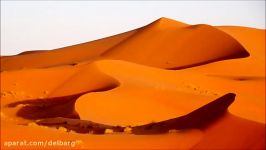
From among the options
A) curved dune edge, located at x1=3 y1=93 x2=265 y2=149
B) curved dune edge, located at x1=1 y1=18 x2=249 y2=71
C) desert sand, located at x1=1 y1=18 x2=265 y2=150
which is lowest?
curved dune edge, located at x1=3 y1=93 x2=265 y2=149

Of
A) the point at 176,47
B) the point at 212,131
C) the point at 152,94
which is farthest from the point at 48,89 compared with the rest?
the point at 212,131

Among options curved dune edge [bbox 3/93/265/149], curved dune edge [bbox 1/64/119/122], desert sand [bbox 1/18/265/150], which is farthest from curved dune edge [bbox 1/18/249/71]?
curved dune edge [bbox 3/93/265/149]

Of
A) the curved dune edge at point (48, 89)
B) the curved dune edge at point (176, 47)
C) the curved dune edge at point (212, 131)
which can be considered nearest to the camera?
the curved dune edge at point (212, 131)

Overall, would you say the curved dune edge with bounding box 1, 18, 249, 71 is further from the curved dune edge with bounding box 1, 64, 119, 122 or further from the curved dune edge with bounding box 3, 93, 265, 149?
the curved dune edge with bounding box 3, 93, 265, 149

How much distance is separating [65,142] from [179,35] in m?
19.9

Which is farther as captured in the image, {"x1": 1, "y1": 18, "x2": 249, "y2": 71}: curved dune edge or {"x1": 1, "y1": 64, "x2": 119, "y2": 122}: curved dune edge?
{"x1": 1, "y1": 18, "x2": 249, "y2": 71}: curved dune edge

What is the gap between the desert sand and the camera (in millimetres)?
6570

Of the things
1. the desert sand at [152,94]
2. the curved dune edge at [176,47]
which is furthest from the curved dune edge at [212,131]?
the curved dune edge at [176,47]

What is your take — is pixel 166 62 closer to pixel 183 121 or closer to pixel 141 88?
pixel 141 88

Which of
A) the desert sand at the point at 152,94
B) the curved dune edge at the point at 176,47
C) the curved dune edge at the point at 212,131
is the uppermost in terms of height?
the curved dune edge at the point at 176,47

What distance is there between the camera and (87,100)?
37.9 feet

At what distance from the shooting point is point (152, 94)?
12.5 meters

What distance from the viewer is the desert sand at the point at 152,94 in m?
6.57

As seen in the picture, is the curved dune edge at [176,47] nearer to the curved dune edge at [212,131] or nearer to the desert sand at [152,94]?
the desert sand at [152,94]
